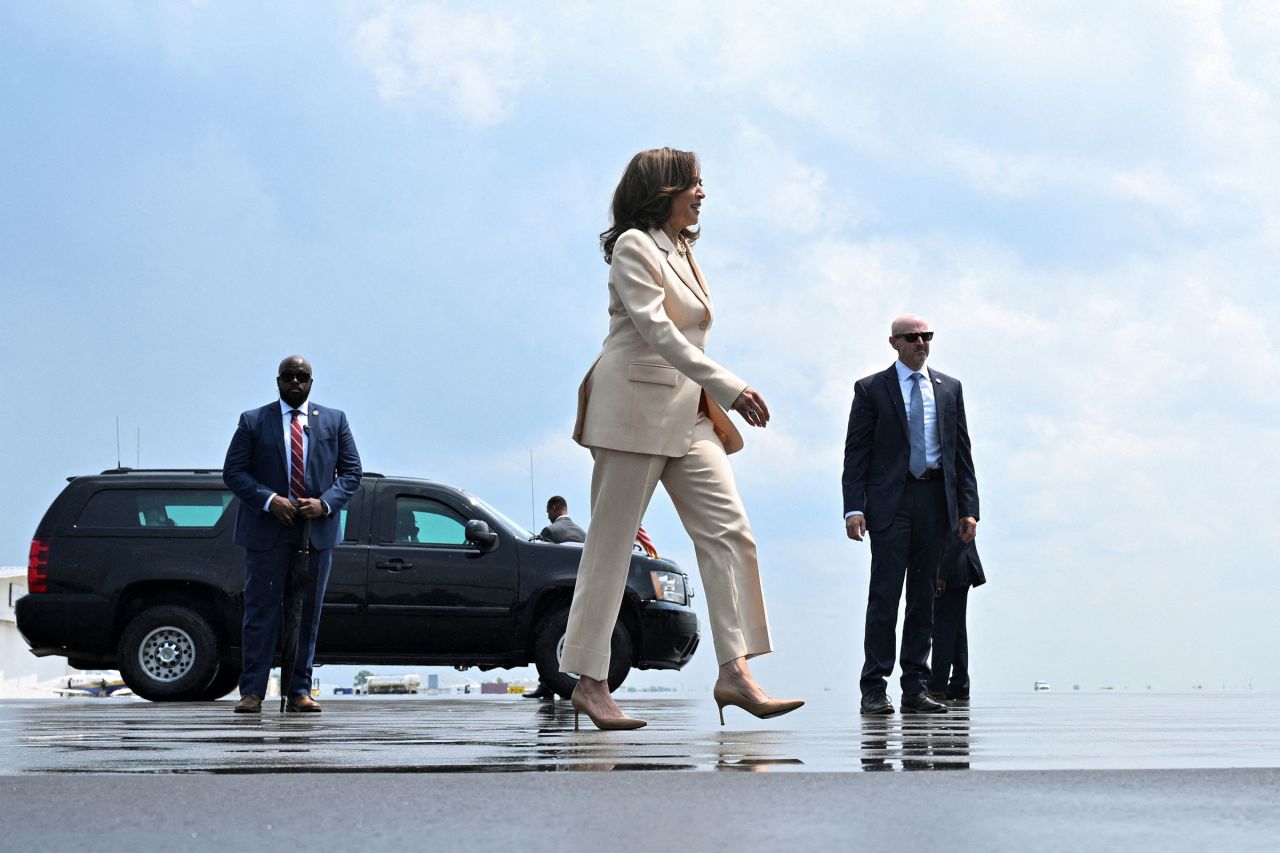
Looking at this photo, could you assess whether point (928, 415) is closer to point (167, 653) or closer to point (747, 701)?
point (747, 701)

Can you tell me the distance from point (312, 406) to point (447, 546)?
11.9ft

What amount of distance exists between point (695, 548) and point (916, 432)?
2.89 m

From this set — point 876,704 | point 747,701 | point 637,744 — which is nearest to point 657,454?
point 747,701

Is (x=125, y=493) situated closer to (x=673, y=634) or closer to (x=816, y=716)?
(x=673, y=634)

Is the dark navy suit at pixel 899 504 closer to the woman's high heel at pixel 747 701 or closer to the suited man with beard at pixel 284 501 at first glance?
the woman's high heel at pixel 747 701

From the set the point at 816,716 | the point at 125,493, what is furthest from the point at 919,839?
the point at 125,493

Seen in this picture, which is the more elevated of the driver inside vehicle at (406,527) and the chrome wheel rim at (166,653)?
the driver inside vehicle at (406,527)

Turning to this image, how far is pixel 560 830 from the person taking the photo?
267 centimetres

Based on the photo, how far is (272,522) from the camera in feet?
30.7

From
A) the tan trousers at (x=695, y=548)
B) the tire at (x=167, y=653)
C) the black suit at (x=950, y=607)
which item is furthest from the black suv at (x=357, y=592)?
the tan trousers at (x=695, y=548)

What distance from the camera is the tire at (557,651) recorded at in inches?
503

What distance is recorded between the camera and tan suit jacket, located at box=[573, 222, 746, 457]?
5.79m

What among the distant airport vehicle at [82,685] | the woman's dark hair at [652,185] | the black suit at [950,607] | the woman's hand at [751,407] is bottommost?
the distant airport vehicle at [82,685]

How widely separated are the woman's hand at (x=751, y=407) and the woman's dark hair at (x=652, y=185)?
0.82 m
